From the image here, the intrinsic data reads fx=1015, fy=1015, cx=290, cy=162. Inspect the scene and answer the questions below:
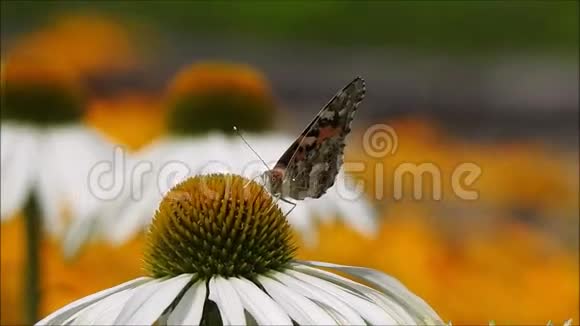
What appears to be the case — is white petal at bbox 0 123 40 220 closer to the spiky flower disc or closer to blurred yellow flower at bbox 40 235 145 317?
blurred yellow flower at bbox 40 235 145 317

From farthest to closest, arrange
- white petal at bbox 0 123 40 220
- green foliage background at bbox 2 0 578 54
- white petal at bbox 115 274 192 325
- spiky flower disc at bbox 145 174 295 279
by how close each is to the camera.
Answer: green foliage background at bbox 2 0 578 54 < white petal at bbox 0 123 40 220 < spiky flower disc at bbox 145 174 295 279 < white petal at bbox 115 274 192 325

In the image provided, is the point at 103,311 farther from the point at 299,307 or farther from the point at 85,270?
the point at 85,270

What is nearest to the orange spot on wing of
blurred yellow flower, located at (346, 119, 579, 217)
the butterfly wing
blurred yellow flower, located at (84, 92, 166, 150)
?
the butterfly wing

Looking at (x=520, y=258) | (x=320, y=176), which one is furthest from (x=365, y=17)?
(x=320, y=176)

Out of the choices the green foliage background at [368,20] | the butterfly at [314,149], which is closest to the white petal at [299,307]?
the butterfly at [314,149]

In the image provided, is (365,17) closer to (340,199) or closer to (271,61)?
(271,61)

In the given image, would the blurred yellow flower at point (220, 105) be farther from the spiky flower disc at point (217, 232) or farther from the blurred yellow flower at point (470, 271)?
the spiky flower disc at point (217, 232)
